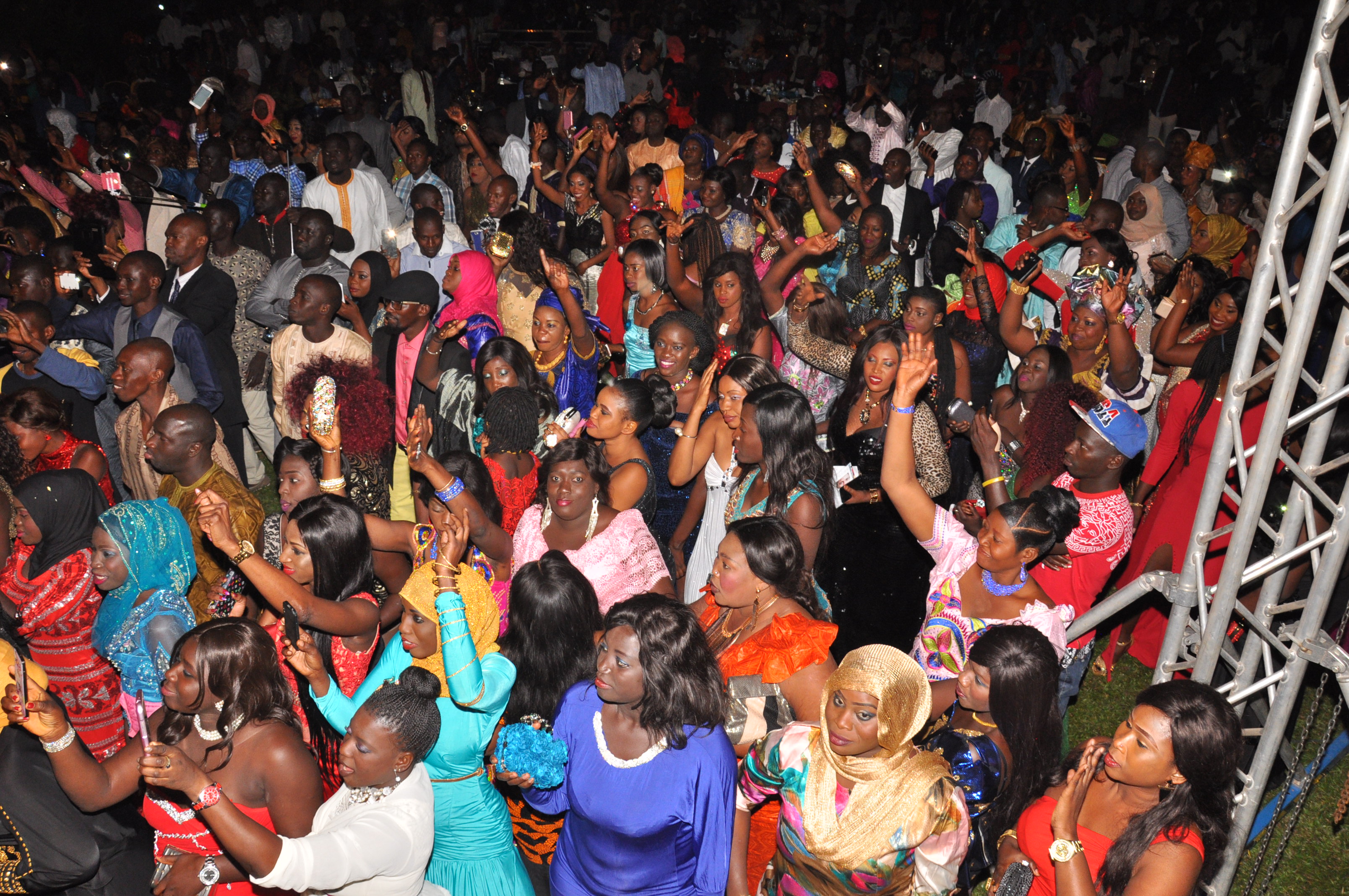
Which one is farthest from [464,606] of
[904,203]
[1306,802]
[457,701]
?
[904,203]

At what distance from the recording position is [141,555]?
360 centimetres

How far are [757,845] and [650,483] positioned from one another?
1.67m

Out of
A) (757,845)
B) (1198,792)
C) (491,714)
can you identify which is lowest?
(757,845)

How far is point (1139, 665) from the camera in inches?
208

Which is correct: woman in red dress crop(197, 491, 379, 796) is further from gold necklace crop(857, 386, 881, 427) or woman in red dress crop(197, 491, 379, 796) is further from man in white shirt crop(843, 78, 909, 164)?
man in white shirt crop(843, 78, 909, 164)

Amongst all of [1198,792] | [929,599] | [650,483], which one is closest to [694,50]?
[650,483]

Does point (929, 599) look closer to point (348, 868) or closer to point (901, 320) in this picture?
point (348, 868)

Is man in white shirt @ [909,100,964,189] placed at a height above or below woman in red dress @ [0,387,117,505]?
above

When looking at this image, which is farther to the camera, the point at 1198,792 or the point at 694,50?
the point at 694,50

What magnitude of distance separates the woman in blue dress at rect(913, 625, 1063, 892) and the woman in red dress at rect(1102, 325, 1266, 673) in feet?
6.66

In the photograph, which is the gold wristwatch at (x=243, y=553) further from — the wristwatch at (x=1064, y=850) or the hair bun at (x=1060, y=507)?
the hair bun at (x=1060, y=507)

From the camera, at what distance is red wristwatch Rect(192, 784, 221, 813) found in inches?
94.3

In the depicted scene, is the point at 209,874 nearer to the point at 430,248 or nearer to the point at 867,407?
the point at 867,407

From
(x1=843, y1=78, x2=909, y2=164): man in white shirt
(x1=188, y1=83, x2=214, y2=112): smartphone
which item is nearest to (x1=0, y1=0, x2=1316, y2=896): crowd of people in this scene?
(x1=188, y1=83, x2=214, y2=112): smartphone
